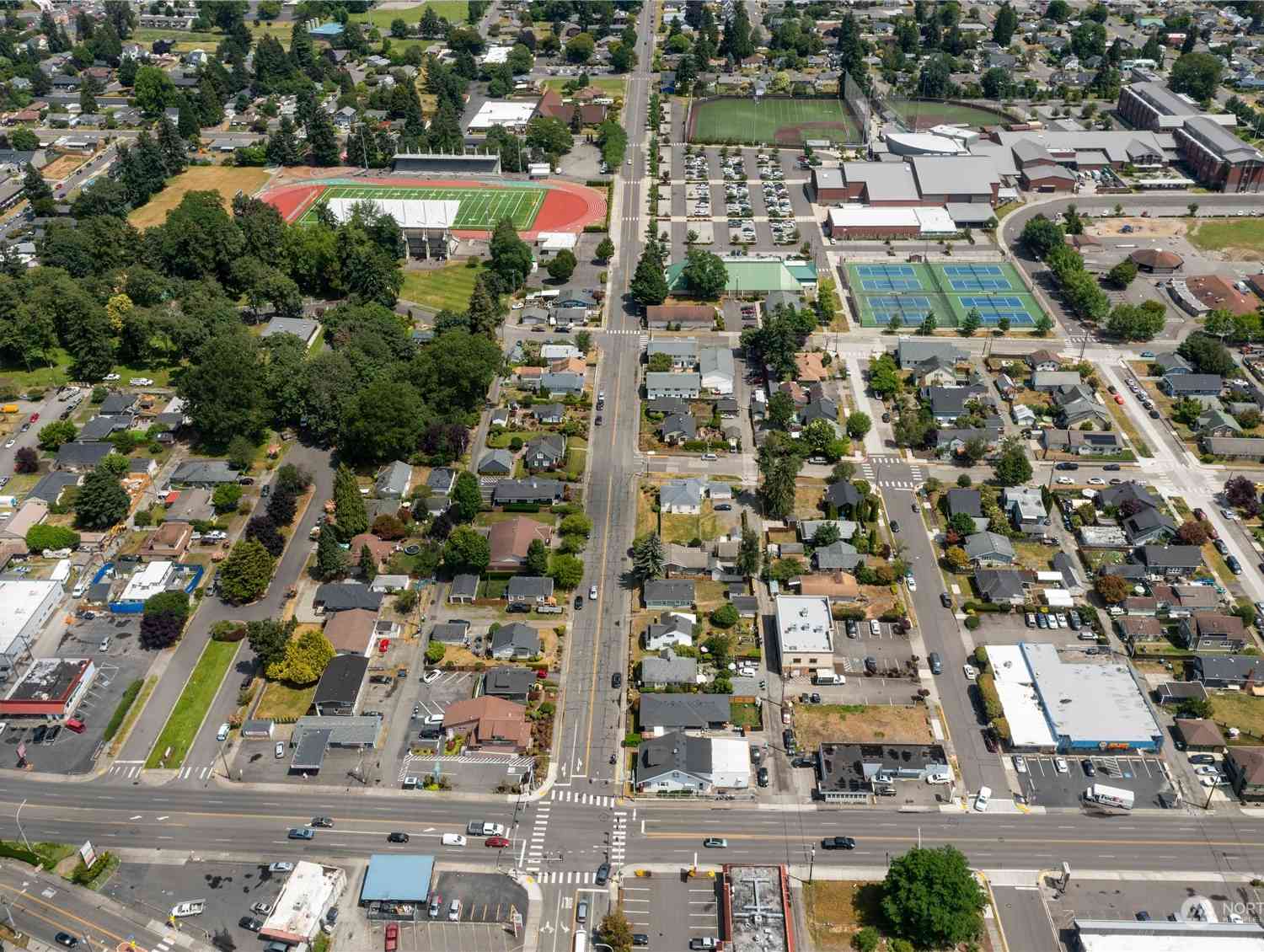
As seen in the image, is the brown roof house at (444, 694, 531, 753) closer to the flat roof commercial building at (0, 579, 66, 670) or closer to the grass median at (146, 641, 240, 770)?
the grass median at (146, 641, 240, 770)

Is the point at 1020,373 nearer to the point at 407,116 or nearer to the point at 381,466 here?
the point at 381,466

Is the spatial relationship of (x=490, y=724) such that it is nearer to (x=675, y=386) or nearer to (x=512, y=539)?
(x=512, y=539)

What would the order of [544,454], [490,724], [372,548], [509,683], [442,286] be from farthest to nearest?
[442,286], [544,454], [372,548], [509,683], [490,724]

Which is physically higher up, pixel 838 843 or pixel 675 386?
pixel 838 843

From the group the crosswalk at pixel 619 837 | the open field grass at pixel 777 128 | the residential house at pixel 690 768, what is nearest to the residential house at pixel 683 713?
the residential house at pixel 690 768

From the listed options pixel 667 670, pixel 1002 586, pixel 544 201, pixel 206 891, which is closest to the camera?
pixel 206 891

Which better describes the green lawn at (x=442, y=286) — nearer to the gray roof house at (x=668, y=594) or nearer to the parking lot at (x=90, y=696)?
the gray roof house at (x=668, y=594)

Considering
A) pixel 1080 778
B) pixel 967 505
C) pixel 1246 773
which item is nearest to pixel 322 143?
pixel 967 505

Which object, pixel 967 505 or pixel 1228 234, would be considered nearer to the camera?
pixel 967 505
